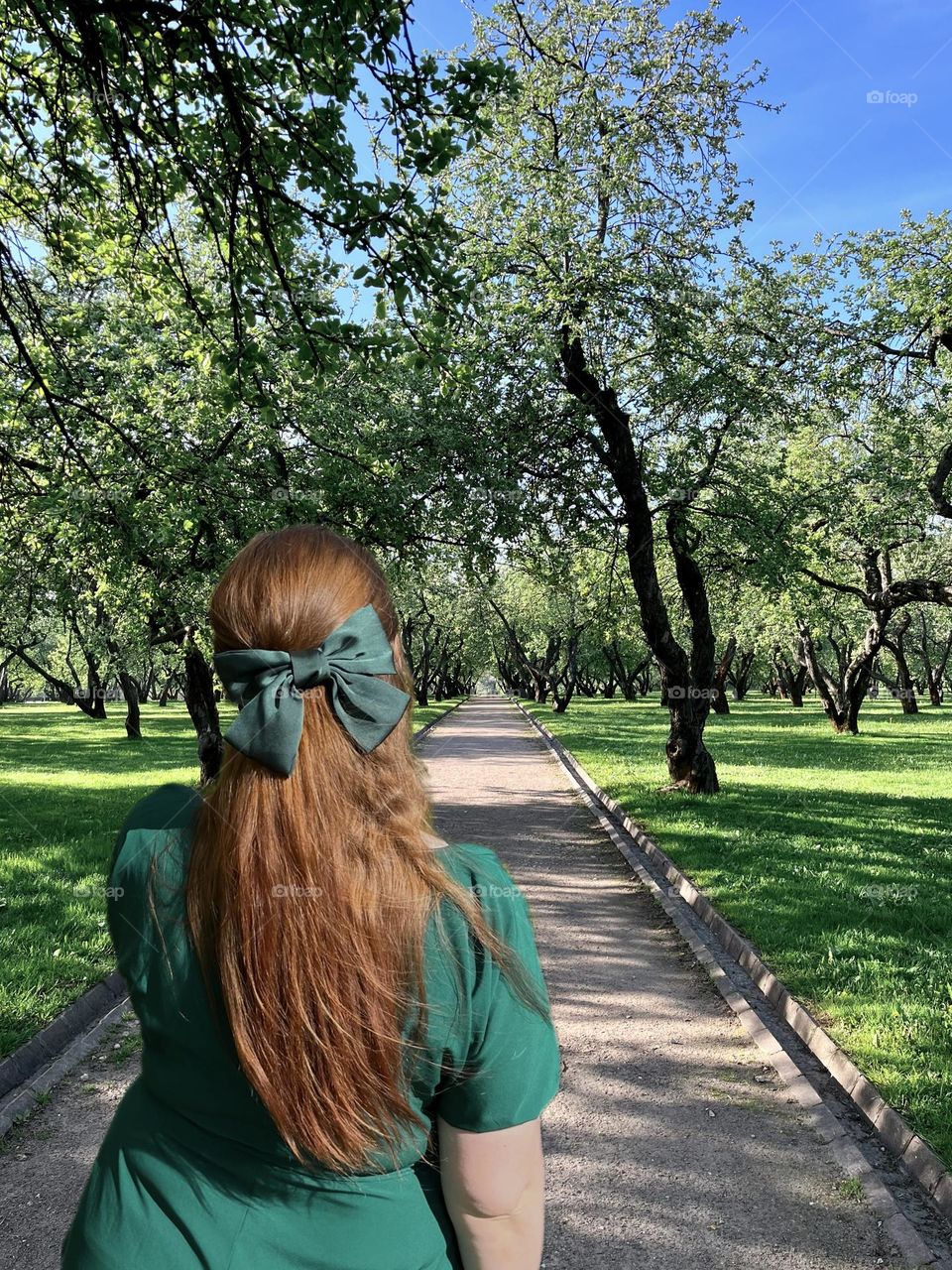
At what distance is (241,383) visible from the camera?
19.4 ft

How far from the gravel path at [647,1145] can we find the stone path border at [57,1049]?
0.10 metres

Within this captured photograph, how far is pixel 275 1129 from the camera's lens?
1239mm

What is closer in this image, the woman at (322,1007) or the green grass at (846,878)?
the woman at (322,1007)

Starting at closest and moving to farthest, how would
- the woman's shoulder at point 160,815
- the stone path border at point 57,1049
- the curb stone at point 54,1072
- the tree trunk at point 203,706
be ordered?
1. the woman's shoulder at point 160,815
2. the curb stone at point 54,1072
3. the stone path border at point 57,1049
4. the tree trunk at point 203,706

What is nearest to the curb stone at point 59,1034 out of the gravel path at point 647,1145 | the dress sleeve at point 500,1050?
the gravel path at point 647,1145

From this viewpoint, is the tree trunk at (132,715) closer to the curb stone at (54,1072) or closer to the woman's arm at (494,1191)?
the curb stone at (54,1072)

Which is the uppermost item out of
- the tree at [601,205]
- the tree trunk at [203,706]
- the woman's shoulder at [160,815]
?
the tree at [601,205]

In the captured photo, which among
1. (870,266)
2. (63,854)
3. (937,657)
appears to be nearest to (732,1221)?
(63,854)

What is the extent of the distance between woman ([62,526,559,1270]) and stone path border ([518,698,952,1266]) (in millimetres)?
2873

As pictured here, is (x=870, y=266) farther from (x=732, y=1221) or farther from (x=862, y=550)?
Answer: (x=732, y=1221)

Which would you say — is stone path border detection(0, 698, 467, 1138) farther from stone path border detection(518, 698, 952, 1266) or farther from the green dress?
stone path border detection(518, 698, 952, 1266)

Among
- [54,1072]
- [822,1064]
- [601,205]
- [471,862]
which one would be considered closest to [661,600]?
[601,205]

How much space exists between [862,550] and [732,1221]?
71.2ft

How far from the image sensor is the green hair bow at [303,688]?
121 cm
